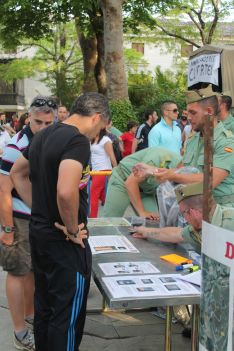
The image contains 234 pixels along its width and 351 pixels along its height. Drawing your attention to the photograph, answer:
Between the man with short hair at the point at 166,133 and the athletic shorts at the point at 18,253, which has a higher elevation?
the man with short hair at the point at 166,133

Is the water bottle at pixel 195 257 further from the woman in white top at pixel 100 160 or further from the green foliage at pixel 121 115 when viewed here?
the green foliage at pixel 121 115

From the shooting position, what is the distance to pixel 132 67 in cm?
3738

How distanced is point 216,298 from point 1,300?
3.21m

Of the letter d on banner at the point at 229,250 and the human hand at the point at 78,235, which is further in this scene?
the human hand at the point at 78,235

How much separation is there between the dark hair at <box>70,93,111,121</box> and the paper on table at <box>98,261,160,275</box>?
0.82 metres

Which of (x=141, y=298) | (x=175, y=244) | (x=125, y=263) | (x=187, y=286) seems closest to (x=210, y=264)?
(x=141, y=298)

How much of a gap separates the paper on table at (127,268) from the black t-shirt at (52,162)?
30 cm

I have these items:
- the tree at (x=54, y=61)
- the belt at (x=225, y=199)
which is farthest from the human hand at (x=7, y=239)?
the tree at (x=54, y=61)

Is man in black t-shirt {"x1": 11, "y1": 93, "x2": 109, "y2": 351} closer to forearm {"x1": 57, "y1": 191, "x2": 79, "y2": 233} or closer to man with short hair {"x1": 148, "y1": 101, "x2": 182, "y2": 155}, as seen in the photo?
forearm {"x1": 57, "y1": 191, "x2": 79, "y2": 233}

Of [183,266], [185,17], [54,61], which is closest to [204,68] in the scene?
[183,266]

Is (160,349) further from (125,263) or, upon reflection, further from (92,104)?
(92,104)

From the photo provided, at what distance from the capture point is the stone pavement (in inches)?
140

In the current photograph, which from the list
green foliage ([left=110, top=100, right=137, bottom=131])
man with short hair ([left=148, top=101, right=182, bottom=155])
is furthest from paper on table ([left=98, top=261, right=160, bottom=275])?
green foliage ([left=110, top=100, right=137, bottom=131])

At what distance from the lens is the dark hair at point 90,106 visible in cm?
267
